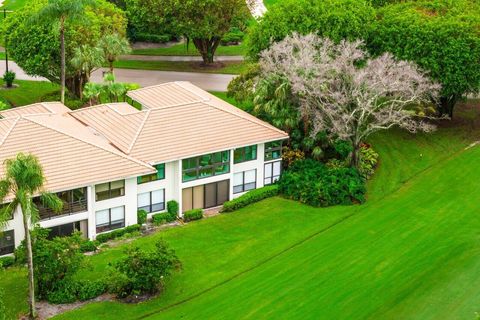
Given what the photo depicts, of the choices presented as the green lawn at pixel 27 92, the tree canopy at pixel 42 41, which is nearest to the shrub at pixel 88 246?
the tree canopy at pixel 42 41

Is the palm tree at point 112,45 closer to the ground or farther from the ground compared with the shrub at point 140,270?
farther from the ground

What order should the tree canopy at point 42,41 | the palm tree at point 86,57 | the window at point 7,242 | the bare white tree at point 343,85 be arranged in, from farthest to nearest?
the tree canopy at point 42,41 → the palm tree at point 86,57 → the bare white tree at point 343,85 → the window at point 7,242

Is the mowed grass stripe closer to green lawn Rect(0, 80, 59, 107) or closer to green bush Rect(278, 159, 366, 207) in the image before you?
green bush Rect(278, 159, 366, 207)

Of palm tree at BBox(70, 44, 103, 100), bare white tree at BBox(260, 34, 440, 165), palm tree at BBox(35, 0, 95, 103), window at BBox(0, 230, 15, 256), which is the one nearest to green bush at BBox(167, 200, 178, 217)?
window at BBox(0, 230, 15, 256)

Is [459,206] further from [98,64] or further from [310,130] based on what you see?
[98,64]

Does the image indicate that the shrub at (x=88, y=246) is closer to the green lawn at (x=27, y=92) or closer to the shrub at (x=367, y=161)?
the shrub at (x=367, y=161)
